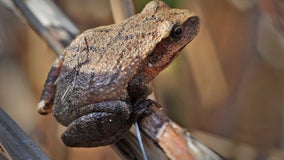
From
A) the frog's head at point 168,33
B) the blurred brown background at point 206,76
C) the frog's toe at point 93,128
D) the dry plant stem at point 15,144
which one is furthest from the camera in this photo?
the blurred brown background at point 206,76

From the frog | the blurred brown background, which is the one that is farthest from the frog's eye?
the blurred brown background

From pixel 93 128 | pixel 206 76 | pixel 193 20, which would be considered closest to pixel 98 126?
pixel 93 128

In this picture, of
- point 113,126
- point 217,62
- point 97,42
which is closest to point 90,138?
point 113,126

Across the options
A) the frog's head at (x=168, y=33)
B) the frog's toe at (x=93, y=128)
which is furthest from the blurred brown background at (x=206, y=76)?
the frog's toe at (x=93, y=128)

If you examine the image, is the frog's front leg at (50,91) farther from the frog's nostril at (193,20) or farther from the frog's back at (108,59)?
the frog's nostril at (193,20)

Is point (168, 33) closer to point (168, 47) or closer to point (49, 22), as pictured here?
point (168, 47)

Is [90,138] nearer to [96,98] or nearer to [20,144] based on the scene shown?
[96,98]
